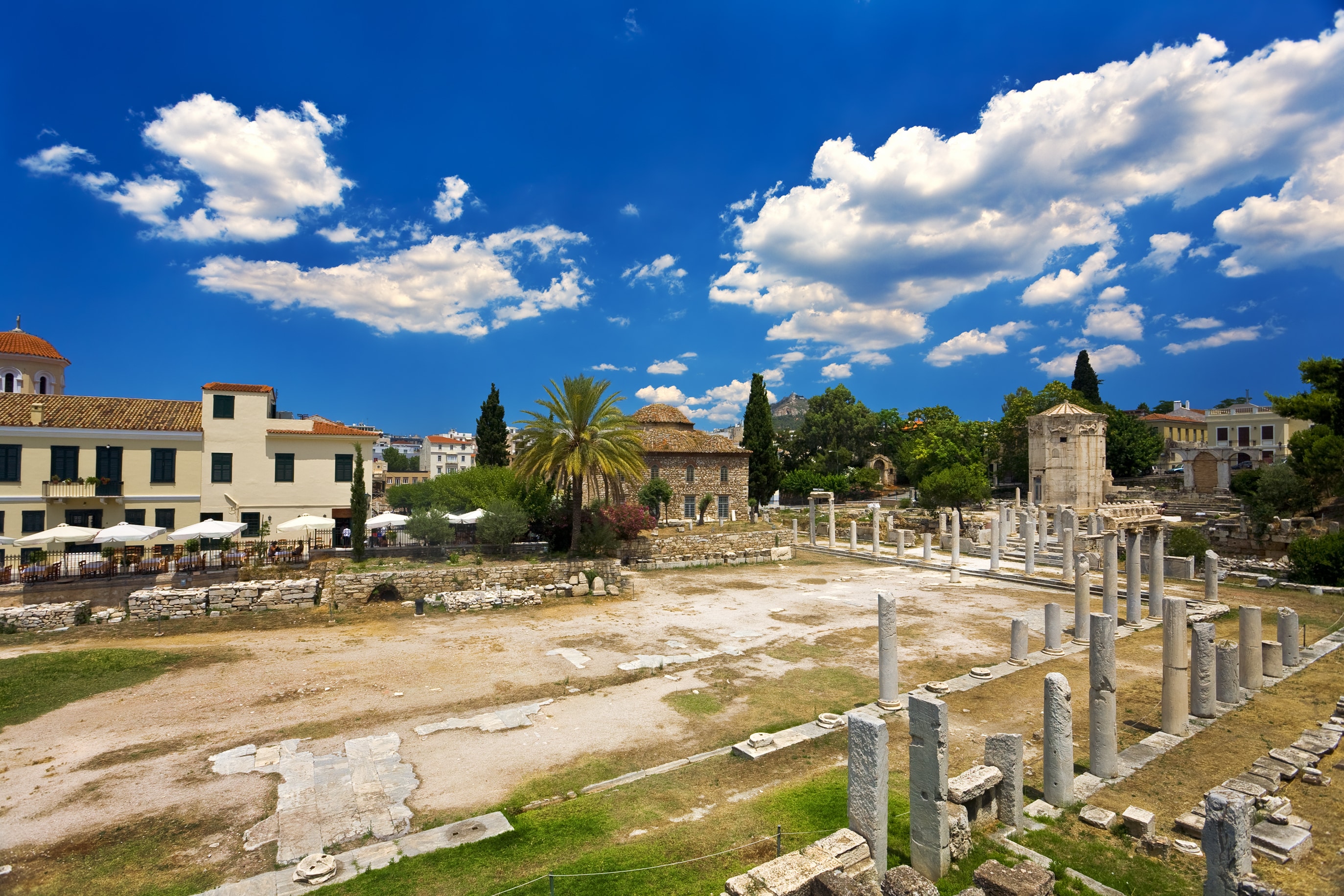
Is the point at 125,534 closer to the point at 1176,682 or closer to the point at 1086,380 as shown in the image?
the point at 1176,682

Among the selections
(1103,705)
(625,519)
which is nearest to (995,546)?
(625,519)

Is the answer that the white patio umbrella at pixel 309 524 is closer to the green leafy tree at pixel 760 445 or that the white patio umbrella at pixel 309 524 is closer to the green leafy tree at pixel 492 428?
the green leafy tree at pixel 492 428

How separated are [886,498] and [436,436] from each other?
86.3 metres

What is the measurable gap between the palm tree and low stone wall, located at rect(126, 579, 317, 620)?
8996 mm

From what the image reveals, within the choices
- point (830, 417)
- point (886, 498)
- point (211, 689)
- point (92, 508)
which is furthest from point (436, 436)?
point (211, 689)

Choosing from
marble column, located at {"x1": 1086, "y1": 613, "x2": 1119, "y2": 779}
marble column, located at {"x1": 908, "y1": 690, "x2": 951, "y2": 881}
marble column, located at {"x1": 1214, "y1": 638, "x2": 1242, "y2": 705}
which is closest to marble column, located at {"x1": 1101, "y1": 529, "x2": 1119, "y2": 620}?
marble column, located at {"x1": 1214, "y1": 638, "x2": 1242, "y2": 705}

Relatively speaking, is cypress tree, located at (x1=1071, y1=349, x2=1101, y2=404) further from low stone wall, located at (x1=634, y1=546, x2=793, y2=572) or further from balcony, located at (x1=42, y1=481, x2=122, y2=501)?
balcony, located at (x1=42, y1=481, x2=122, y2=501)

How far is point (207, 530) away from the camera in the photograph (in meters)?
22.6

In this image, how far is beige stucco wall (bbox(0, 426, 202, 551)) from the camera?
24141mm

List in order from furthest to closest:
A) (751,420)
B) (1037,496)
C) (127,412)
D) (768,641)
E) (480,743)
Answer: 1. (751,420)
2. (1037,496)
3. (127,412)
4. (768,641)
5. (480,743)

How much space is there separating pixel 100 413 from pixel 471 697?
2604 centimetres

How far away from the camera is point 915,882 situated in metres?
5.32

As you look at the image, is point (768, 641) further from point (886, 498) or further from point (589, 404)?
point (886, 498)

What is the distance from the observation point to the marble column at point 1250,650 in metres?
11.6
